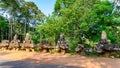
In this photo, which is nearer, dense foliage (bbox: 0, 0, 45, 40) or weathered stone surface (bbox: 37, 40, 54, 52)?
weathered stone surface (bbox: 37, 40, 54, 52)

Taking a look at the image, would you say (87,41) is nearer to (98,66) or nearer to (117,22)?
(117,22)

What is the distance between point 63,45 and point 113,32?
883 centimetres

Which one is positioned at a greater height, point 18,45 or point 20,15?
point 20,15

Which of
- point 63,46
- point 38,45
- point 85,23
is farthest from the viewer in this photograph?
point 85,23

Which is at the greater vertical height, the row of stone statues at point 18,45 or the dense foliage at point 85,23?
the dense foliage at point 85,23

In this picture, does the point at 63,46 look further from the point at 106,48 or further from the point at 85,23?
the point at 85,23

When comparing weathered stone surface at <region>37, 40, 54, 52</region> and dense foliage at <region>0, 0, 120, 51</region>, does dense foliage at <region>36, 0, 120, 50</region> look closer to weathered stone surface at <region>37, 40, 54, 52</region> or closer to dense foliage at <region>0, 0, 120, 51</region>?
dense foliage at <region>0, 0, 120, 51</region>

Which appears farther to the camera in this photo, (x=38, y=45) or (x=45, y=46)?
(x=38, y=45)

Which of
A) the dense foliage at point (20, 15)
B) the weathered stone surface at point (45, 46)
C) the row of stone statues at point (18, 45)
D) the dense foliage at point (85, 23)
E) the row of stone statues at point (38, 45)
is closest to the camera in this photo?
the row of stone statues at point (38, 45)

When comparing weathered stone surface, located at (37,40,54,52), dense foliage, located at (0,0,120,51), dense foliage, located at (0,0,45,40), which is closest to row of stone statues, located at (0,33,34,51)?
weathered stone surface, located at (37,40,54,52)

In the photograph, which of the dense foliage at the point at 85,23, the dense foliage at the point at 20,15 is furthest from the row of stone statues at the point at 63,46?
the dense foliage at the point at 20,15

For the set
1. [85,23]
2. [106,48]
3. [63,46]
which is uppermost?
[85,23]

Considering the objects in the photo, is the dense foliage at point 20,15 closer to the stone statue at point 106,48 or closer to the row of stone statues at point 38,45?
the row of stone statues at point 38,45

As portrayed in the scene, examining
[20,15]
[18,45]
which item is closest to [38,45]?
[18,45]
